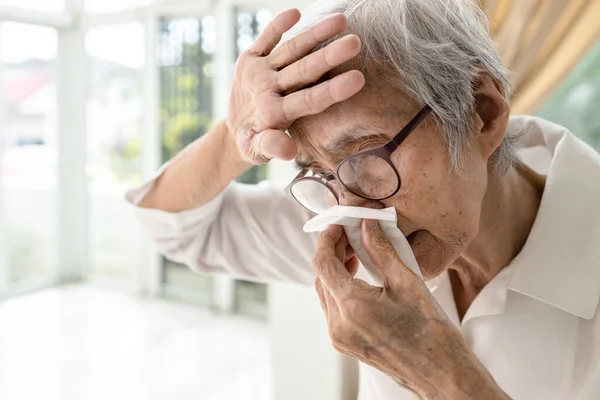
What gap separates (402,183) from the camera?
985 millimetres

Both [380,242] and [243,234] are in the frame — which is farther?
[243,234]

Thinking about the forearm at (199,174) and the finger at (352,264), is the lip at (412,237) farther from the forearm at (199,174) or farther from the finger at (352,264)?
the forearm at (199,174)

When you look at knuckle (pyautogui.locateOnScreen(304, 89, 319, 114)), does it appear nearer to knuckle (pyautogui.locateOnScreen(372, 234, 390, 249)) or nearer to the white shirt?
knuckle (pyautogui.locateOnScreen(372, 234, 390, 249))

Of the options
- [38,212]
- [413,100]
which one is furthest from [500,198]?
[38,212]

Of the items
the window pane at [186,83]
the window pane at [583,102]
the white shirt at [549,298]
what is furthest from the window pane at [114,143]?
the white shirt at [549,298]

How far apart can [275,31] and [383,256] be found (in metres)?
0.44

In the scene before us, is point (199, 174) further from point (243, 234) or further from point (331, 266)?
point (331, 266)

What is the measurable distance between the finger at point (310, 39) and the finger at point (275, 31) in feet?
0.20

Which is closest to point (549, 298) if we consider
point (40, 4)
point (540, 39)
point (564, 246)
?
point (564, 246)

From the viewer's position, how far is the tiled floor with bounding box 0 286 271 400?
3.94 meters

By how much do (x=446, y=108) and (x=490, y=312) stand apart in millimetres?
482

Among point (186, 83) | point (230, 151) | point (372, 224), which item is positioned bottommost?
point (372, 224)

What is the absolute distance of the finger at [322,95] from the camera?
841 millimetres

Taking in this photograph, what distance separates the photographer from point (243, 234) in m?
1.54
